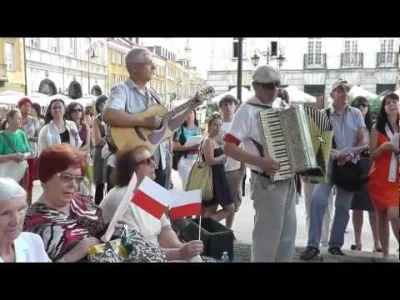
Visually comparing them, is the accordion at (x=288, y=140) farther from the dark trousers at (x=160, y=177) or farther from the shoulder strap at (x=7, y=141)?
the shoulder strap at (x=7, y=141)

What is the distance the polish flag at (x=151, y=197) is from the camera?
2605 millimetres

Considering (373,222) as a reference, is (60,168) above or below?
above

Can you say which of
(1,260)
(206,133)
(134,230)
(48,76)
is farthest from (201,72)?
(48,76)

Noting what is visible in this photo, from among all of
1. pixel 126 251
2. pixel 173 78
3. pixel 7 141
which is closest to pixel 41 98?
pixel 7 141

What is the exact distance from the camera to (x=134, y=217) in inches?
113

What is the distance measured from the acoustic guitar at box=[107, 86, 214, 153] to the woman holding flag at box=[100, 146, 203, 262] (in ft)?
0.78

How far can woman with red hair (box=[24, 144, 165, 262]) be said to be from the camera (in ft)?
7.84

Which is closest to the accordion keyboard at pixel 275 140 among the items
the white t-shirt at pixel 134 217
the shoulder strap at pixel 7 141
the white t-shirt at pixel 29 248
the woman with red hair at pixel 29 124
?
the white t-shirt at pixel 134 217

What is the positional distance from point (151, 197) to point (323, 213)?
2523 mm
